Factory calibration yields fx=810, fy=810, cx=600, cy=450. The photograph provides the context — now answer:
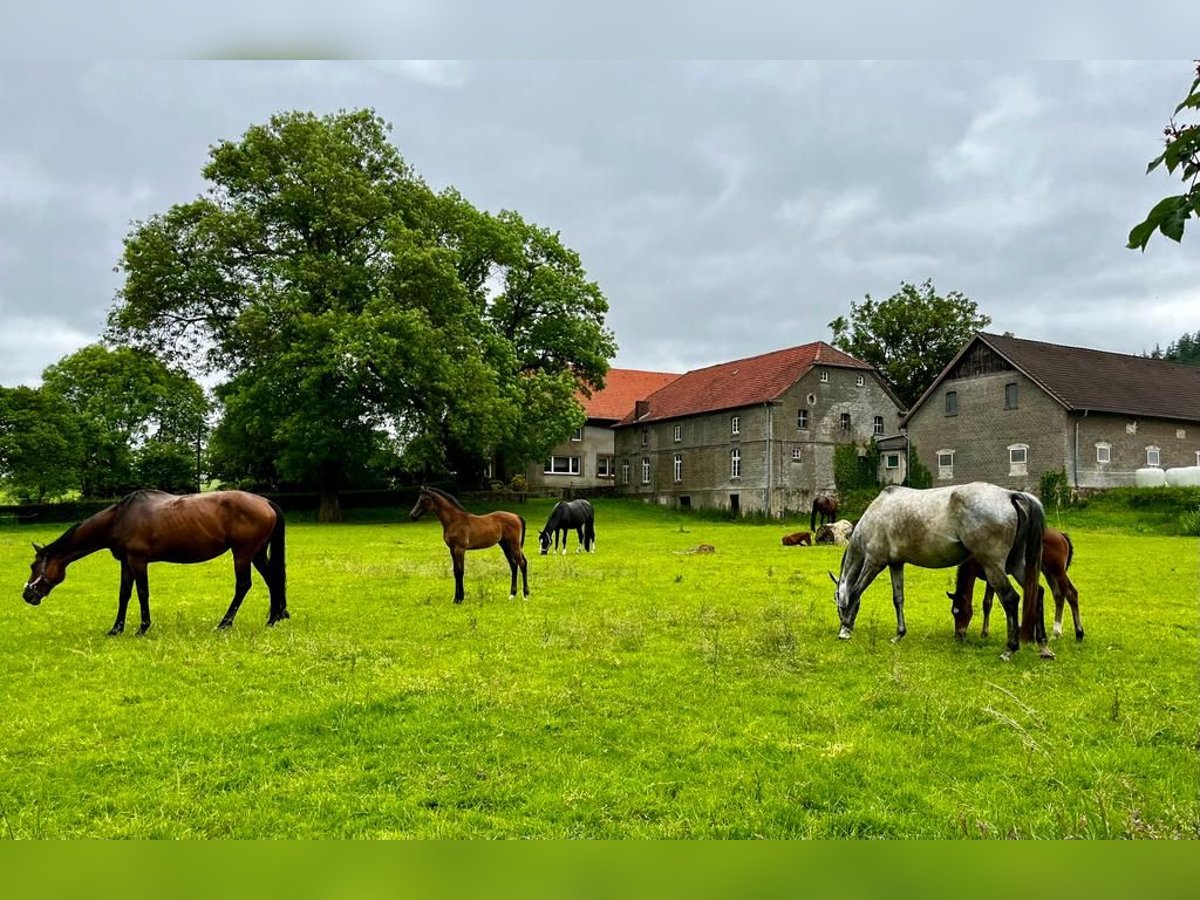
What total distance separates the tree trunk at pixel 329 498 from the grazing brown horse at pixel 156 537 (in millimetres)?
27489

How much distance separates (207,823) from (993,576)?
7721 mm

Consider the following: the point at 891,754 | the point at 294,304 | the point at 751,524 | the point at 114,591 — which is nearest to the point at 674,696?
the point at 891,754

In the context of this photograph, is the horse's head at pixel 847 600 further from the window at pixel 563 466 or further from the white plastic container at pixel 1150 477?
the window at pixel 563 466

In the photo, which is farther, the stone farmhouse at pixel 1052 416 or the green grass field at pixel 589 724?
the stone farmhouse at pixel 1052 416

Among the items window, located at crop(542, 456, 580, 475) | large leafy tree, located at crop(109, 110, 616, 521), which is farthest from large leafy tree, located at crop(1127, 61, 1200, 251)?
window, located at crop(542, 456, 580, 475)

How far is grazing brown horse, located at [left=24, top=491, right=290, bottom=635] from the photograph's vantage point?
32.7 feet

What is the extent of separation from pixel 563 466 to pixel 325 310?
74.7 feet

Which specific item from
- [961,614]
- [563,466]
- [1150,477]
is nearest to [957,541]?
[961,614]

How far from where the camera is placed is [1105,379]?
131 ft

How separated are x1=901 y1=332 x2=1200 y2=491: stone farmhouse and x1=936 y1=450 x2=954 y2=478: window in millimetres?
50

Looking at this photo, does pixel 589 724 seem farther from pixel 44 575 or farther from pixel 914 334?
pixel 914 334

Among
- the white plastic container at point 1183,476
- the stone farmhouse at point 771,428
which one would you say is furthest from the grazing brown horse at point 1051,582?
the stone farmhouse at point 771,428

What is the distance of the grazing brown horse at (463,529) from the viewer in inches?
500

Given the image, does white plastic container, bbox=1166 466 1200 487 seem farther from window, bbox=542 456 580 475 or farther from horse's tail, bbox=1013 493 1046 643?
horse's tail, bbox=1013 493 1046 643
